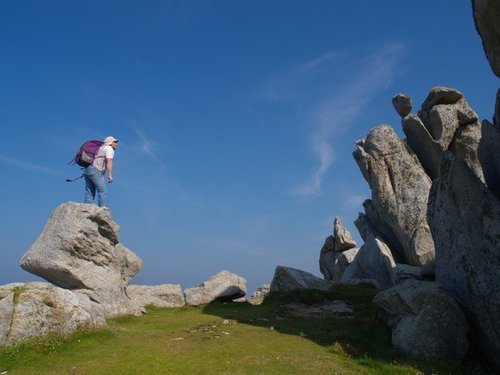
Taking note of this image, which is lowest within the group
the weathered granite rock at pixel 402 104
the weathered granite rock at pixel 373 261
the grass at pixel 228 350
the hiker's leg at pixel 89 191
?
the grass at pixel 228 350

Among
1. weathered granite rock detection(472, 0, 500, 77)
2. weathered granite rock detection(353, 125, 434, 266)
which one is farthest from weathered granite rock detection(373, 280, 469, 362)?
weathered granite rock detection(353, 125, 434, 266)

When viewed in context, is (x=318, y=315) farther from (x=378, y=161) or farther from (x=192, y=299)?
(x=378, y=161)

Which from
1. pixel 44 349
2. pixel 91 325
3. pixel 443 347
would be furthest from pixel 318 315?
pixel 44 349

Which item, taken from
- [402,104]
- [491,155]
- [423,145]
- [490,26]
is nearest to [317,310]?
[491,155]

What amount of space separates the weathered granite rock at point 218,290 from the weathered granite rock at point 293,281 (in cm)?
361

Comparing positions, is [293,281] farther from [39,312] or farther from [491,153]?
[39,312]

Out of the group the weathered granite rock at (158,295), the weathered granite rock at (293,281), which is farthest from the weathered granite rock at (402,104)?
the weathered granite rock at (158,295)

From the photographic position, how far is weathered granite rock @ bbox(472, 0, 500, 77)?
2176cm

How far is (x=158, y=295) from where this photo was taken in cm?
4284

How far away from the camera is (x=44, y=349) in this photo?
2220cm

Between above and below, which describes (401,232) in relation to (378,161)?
below

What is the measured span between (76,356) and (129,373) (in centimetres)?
468

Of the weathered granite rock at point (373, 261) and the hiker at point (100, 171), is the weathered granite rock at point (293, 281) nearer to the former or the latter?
the weathered granite rock at point (373, 261)

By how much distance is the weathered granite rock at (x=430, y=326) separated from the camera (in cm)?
2142
